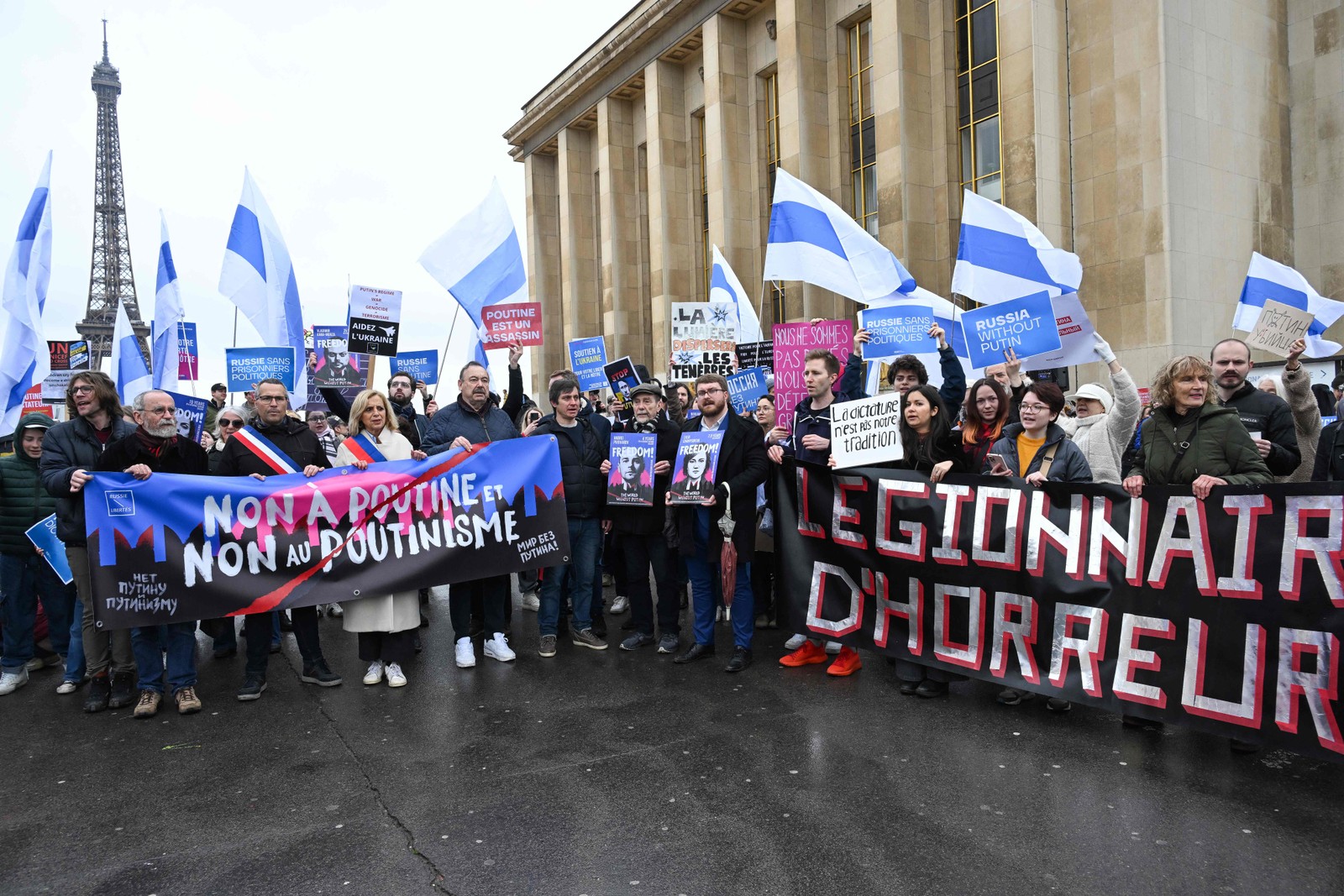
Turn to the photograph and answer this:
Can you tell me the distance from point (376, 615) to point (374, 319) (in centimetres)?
593

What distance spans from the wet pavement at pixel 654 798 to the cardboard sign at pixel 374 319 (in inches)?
240

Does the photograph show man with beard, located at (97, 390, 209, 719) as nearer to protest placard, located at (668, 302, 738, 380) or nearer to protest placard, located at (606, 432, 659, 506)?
protest placard, located at (606, 432, 659, 506)

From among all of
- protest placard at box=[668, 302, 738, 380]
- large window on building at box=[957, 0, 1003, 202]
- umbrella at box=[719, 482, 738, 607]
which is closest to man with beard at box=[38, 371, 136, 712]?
umbrella at box=[719, 482, 738, 607]

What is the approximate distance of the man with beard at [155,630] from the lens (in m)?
5.80

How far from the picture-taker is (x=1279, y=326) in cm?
721

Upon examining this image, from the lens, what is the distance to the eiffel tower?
67.9 metres

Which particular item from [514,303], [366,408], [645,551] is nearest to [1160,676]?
[645,551]

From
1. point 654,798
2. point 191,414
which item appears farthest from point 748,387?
point 191,414

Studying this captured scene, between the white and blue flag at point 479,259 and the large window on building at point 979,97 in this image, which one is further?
the large window on building at point 979,97

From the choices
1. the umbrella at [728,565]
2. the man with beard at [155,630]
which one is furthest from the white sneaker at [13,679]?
the umbrella at [728,565]

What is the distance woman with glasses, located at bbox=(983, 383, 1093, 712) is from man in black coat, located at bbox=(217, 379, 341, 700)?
15.9 feet

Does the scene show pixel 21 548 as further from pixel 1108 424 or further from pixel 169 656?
pixel 1108 424

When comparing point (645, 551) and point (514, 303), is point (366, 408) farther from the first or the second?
point (514, 303)

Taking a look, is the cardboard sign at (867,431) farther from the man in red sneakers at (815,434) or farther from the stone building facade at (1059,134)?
the stone building facade at (1059,134)
